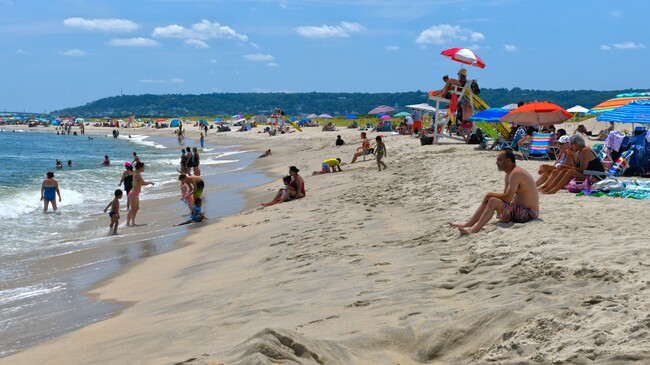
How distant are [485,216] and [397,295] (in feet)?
7.44

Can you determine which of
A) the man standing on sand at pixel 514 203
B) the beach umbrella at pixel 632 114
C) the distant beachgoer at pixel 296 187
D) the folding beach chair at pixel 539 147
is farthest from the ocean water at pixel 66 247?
the beach umbrella at pixel 632 114

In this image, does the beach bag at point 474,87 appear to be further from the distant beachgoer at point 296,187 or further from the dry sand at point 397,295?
the dry sand at point 397,295

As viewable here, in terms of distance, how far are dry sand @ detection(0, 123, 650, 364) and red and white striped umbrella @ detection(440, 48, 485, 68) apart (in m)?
10.5

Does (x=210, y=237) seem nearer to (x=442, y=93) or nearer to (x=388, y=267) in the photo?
(x=388, y=267)

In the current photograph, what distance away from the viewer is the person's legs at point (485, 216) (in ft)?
23.9

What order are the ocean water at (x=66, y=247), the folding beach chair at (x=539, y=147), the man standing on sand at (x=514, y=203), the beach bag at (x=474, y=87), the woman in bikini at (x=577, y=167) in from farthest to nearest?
the beach bag at (x=474, y=87) < the folding beach chair at (x=539, y=147) < the woman in bikini at (x=577, y=167) < the man standing on sand at (x=514, y=203) < the ocean water at (x=66, y=247)

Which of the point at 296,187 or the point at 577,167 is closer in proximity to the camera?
the point at 577,167

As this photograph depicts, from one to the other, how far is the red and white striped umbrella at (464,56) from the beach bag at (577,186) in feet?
34.8

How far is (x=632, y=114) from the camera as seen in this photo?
12906 mm

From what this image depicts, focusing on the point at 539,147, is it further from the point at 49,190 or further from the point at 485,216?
the point at 49,190

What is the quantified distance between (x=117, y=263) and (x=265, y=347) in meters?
6.35

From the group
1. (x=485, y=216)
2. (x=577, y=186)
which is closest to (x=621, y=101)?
(x=577, y=186)

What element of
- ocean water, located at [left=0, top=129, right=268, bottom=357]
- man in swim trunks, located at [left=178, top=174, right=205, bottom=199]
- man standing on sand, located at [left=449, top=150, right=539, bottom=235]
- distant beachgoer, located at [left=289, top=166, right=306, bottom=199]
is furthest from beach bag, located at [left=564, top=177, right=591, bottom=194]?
man in swim trunks, located at [left=178, top=174, right=205, bottom=199]

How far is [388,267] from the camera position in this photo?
6.50 metres
